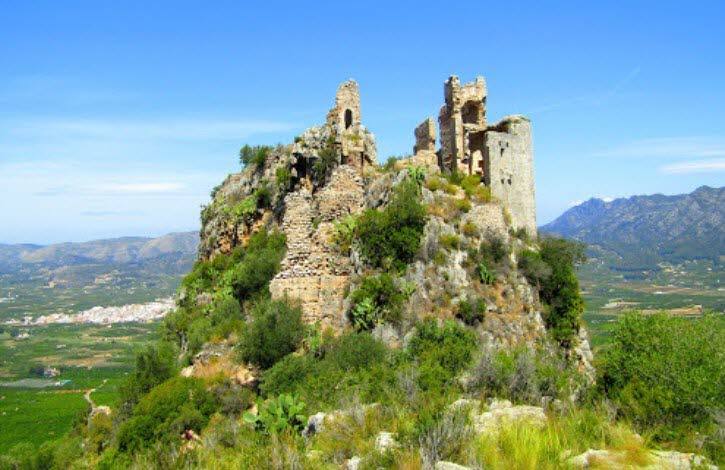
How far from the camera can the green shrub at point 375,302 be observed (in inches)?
826

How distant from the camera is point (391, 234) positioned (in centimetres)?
2323

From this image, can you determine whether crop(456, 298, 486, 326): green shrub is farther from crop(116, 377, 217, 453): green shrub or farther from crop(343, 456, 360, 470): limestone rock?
crop(343, 456, 360, 470): limestone rock

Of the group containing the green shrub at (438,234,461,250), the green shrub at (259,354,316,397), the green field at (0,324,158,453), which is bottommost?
the green field at (0,324,158,453)

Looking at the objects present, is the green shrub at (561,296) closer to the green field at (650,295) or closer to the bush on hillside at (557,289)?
the bush on hillside at (557,289)

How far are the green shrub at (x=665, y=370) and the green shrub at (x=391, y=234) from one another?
8813mm

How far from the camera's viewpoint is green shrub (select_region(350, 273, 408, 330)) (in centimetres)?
2098

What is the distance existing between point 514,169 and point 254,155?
1596cm

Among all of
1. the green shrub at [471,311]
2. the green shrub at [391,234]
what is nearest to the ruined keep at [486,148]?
the green shrub at [391,234]

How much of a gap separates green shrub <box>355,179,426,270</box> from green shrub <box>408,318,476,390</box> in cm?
326

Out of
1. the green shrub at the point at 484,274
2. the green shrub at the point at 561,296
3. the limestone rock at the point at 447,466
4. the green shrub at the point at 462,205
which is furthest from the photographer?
the green shrub at the point at 462,205

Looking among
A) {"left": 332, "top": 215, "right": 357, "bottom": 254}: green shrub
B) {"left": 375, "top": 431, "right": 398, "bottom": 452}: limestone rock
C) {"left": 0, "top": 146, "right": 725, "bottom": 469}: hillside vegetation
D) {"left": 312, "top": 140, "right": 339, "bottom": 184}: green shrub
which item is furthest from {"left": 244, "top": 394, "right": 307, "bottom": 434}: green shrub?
A: {"left": 312, "top": 140, "right": 339, "bottom": 184}: green shrub

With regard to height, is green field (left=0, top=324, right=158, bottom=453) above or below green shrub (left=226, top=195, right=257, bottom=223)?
below

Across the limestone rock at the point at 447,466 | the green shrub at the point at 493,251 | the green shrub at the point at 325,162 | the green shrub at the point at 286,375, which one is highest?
the green shrub at the point at 325,162

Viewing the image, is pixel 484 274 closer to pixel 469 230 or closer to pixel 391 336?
pixel 469 230
